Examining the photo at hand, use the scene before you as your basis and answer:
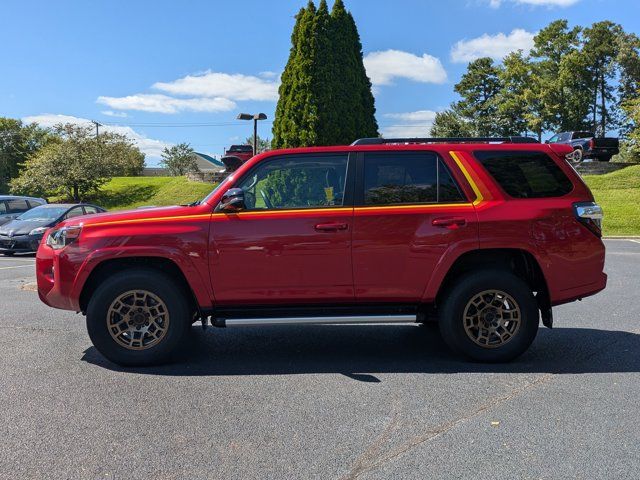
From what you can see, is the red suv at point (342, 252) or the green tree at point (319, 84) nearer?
the red suv at point (342, 252)

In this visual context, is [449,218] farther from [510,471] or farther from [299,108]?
[299,108]

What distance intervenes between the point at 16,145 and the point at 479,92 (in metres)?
49.0

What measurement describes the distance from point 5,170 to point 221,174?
31.4m

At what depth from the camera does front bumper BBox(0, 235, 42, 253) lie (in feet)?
46.0

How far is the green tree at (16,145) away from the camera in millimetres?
52531

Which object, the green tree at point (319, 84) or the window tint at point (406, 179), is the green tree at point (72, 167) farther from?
the window tint at point (406, 179)

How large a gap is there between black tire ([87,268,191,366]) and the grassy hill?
2023cm

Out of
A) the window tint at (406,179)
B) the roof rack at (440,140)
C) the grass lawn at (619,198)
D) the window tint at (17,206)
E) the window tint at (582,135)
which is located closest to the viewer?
the window tint at (406,179)

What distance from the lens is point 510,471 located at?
9.95 ft

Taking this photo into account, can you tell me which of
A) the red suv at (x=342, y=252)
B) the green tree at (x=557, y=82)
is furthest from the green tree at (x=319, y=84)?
the green tree at (x=557, y=82)

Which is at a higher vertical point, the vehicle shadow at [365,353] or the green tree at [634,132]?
the green tree at [634,132]

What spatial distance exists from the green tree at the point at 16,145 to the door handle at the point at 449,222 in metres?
55.0

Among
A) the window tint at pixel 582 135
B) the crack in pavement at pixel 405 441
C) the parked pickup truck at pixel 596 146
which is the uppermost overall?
the window tint at pixel 582 135

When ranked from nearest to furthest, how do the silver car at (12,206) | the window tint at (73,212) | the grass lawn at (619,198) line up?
the window tint at (73,212) → the silver car at (12,206) → the grass lawn at (619,198)
